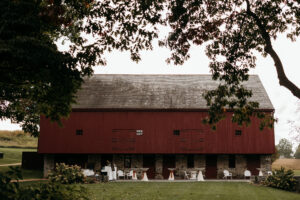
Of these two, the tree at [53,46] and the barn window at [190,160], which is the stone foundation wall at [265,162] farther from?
the tree at [53,46]

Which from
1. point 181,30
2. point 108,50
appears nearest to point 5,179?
point 108,50

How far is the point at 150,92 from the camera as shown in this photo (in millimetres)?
30656

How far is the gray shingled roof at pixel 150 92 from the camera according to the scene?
2927 centimetres

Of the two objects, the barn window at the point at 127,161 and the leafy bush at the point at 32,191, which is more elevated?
the leafy bush at the point at 32,191

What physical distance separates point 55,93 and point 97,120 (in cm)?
1868

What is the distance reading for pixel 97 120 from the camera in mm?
28969

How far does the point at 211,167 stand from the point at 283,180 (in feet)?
36.2

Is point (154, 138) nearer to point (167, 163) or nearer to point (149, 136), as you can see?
point (149, 136)

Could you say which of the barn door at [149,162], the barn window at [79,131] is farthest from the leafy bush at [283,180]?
the barn window at [79,131]

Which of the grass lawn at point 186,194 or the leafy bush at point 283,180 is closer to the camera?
the grass lawn at point 186,194

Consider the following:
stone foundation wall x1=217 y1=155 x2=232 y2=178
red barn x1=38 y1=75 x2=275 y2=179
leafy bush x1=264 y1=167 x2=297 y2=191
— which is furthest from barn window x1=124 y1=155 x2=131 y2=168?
leafy bush x1=264 y1=167 x2=297 y2=191

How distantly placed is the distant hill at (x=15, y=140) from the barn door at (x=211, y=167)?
123 ft

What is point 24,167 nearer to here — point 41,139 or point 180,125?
point 41,139

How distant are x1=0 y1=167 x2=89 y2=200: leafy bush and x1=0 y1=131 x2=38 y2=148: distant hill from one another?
176 ft
